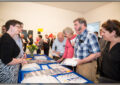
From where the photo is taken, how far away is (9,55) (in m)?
0.84

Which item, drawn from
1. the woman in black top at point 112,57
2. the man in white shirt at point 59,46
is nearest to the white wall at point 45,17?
the man in white shirt at point 59,46

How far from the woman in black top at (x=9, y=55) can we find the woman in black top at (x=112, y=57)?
2.85 feet

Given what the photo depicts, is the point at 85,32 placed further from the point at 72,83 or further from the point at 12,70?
the point at 12,70

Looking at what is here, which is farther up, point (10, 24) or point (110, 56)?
point (10, 24)

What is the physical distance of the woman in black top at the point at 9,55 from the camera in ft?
2.71

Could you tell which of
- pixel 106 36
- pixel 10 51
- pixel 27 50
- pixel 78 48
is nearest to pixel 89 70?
pixel 78 48

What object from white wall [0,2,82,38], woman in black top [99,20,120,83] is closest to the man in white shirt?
white wall [0,2,82,38]

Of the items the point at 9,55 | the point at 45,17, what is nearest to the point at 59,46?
the point at 45,17

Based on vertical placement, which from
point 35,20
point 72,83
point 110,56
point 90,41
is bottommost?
point 72,83

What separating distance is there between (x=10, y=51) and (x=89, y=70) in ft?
2.84

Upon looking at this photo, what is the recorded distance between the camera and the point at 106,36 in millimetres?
874

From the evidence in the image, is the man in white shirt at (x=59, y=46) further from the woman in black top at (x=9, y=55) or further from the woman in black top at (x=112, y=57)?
the woman in black top at (x=112, y=57)

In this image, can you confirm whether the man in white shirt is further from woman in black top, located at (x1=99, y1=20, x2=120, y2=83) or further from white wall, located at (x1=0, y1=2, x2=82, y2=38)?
woman in black top, located at (x1=99, y1=20, x2=120, y2=83)

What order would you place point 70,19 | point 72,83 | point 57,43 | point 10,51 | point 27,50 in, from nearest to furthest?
point 72,83, point 10,51, point 70,19, point 57,43, point 27,50
